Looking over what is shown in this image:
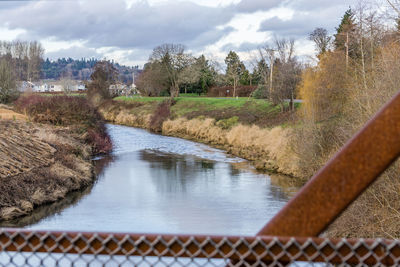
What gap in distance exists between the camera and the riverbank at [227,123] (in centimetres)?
2695

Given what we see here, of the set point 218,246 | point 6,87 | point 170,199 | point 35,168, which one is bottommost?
point 170,199

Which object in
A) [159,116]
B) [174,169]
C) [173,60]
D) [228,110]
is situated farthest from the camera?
[173,60]

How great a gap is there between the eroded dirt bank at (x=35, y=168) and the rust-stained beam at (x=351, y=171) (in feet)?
52.9

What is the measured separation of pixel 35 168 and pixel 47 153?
2.94m

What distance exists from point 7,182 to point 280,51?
108 feet

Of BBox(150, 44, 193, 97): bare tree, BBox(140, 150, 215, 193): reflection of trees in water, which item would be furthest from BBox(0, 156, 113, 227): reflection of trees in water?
BBox(150, 44, 193, 97): bare tree

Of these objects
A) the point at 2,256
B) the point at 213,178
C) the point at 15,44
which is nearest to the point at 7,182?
the point at 2,256

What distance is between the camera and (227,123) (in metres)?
41.0

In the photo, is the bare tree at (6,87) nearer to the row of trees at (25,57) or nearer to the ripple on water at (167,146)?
the ripple on water at (167,146)

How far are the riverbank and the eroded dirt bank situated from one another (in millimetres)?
9420

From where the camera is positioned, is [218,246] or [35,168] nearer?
[218,246]

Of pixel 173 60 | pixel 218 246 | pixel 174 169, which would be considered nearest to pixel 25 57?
pixel 173 60

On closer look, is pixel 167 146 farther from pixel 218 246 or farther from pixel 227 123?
pixel 218 246

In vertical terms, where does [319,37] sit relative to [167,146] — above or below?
above
